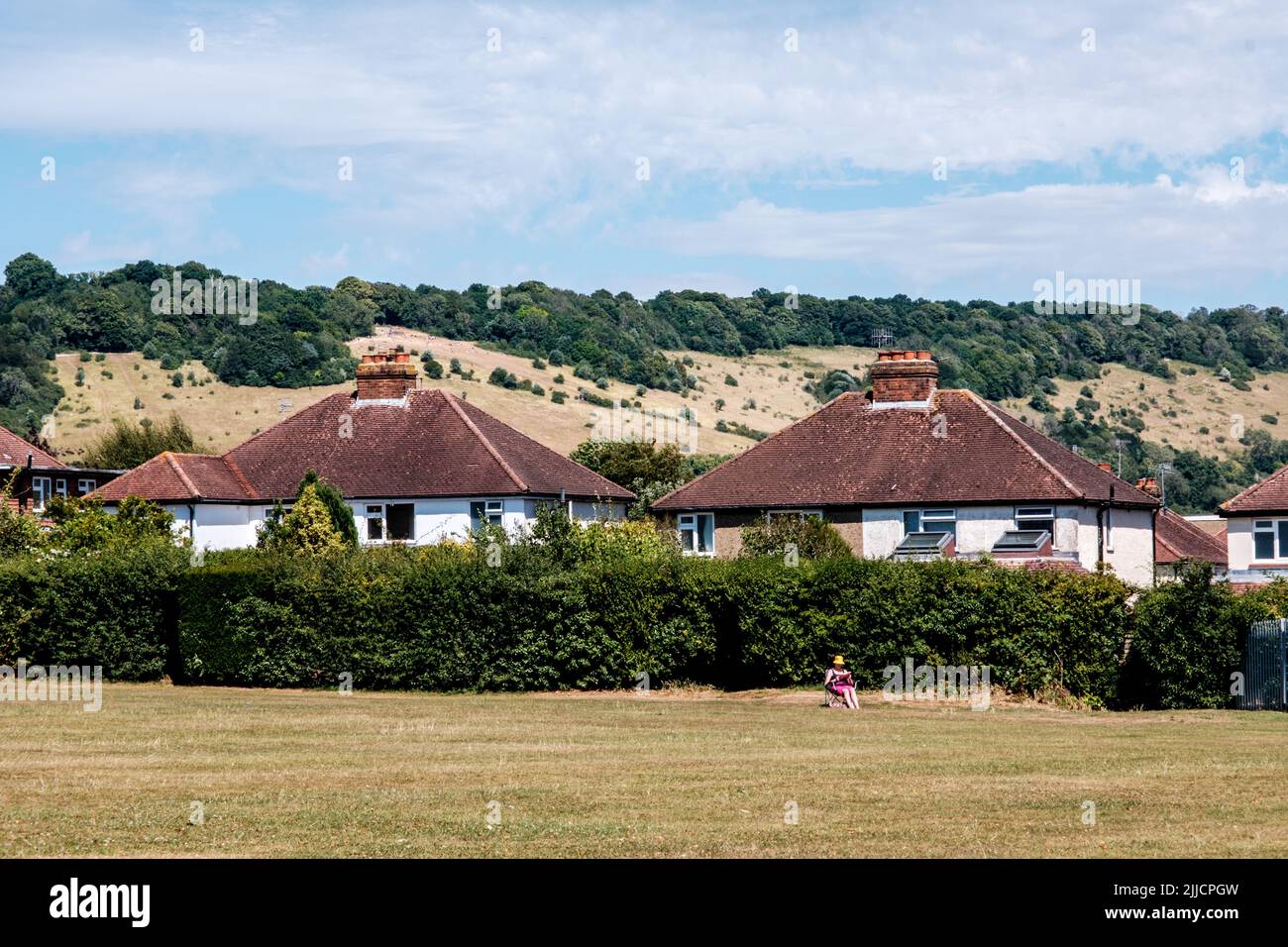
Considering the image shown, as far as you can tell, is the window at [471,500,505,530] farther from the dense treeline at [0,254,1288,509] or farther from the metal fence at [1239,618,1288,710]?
the dense treeline at [0,254,1288,509]

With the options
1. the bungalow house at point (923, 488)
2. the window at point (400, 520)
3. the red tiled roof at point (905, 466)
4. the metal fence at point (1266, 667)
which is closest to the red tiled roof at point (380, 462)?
the window at point (400, 520)

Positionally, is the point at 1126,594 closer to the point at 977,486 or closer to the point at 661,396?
the point at 977,486

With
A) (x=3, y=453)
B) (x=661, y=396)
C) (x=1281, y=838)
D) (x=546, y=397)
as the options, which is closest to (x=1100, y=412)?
(x=661, y=396)

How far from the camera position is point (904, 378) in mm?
56938

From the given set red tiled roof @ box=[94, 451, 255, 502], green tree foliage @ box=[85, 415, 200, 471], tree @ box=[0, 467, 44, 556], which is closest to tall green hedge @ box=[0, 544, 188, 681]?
tree @ box=[0, 467, 44, 556]

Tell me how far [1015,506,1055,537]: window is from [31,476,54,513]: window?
4229 centimetres

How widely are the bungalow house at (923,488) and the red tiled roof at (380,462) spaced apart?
5.06 metres

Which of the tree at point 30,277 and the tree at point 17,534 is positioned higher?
the tree at point 30,277

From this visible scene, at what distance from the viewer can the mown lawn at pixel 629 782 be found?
15.9 metres

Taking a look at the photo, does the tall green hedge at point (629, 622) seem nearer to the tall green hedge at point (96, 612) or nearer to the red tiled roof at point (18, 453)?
the tall green hedge at point (96, 612)

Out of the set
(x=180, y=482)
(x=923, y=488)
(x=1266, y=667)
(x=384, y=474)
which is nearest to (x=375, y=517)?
(x=384, y=474)

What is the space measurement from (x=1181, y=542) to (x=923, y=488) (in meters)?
20.6

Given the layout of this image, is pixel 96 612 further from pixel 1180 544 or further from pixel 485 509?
pixel 1180 544

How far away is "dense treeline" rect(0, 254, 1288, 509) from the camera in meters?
140
